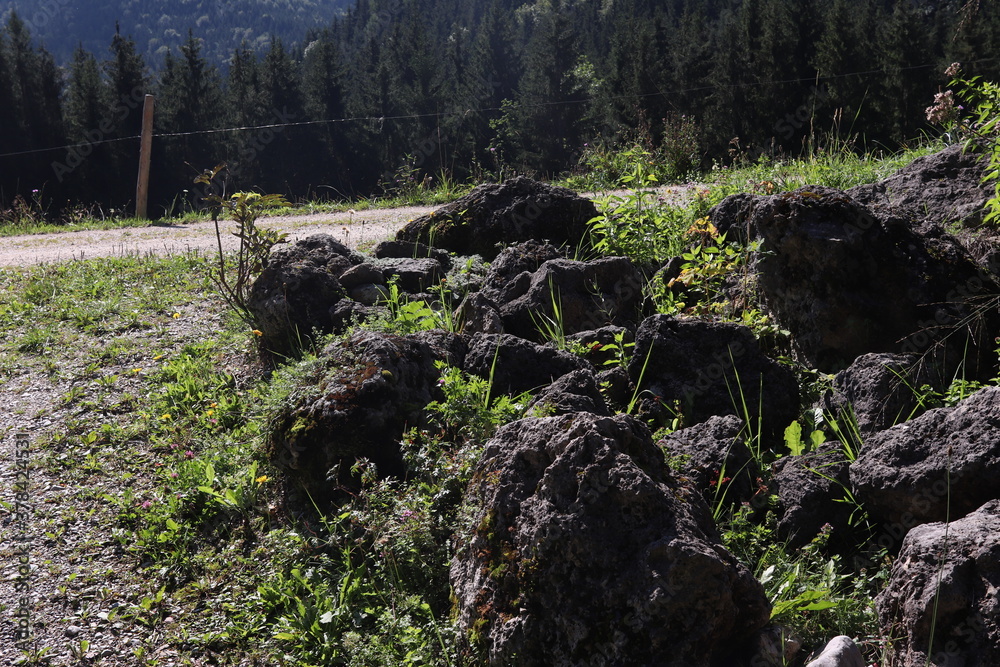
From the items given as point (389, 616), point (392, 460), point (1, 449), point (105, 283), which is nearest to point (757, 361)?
point (392, 460)

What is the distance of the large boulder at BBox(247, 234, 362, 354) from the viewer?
18.1ft

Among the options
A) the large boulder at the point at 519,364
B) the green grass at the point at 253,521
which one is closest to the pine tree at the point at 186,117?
the green grass at the point at 253,521

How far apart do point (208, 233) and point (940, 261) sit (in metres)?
8.65

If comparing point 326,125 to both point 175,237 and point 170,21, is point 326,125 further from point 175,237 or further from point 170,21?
point 170,21

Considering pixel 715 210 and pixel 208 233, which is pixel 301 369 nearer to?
pixel 715 210

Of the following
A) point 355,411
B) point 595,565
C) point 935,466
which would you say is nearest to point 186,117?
point 355,411

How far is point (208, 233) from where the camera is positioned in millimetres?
10484

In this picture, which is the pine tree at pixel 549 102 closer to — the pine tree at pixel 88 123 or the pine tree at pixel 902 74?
the pine tree at pixel 902 74

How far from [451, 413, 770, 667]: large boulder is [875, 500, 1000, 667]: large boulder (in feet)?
1.45

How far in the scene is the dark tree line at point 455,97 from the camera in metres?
31.0

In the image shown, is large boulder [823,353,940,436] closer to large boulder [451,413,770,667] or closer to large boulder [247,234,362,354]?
large boulder [451,413,770,667]

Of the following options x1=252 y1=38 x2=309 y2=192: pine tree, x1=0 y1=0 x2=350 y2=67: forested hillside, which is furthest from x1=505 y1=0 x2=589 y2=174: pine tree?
x1=0 y1=0 x2=350 y2=67: forested hillside

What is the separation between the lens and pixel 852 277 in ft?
13.8

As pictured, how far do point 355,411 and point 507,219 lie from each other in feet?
9.31
